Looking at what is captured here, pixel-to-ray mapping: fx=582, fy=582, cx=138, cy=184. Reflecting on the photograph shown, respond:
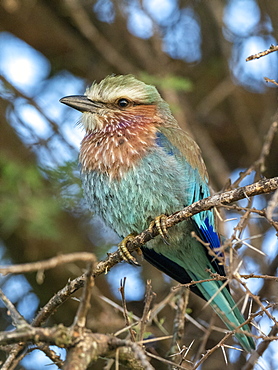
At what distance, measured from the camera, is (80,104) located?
4.60 meters

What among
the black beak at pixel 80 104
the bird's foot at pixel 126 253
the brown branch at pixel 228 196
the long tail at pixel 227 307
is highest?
the black beak at pixel 80 104

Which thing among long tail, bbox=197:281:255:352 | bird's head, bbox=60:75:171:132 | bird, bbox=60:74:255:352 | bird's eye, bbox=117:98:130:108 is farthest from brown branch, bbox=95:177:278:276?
bird's eye, bbox=117:98:130:108

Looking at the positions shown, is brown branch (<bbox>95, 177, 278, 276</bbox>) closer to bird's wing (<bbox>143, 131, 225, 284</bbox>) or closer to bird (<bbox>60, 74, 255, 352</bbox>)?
bird (<bbox>60, 74, 255, 352</bbox>)

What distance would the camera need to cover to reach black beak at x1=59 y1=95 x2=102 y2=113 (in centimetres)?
459

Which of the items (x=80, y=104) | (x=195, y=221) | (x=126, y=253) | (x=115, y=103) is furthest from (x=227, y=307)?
(x=80, y=104)

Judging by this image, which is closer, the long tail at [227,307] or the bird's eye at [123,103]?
the long tail at [227,307]

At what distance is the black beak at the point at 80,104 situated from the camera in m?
4.59

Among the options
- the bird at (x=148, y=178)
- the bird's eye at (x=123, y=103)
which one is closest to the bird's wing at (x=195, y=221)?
the bird at (x=148, y=178)

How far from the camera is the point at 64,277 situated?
215 inches

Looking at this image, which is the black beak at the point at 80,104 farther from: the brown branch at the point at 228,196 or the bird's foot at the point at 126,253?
the brown branch at the point at 228,196

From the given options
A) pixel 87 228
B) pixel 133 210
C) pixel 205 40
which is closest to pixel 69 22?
pixel 205 40

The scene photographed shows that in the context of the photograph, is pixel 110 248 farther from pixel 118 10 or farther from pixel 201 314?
pixel 118 10

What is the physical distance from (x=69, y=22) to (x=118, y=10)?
57cm

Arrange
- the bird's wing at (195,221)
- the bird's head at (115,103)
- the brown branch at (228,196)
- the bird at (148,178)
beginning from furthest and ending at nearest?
the bird's head at (115,103), the bird's wing at (195,221), the bird at (148,178), the brown branch at (228,196)
